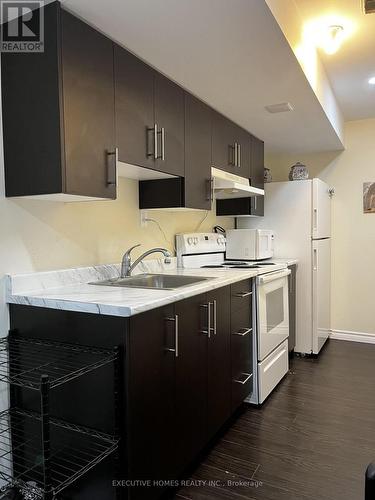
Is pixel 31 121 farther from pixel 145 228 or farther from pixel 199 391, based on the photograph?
pixel 199 391

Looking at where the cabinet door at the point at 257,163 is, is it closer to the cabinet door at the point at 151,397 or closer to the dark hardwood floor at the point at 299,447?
the dark hardwood floor at the point at 299,447

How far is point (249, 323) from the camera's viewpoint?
2.56 metres

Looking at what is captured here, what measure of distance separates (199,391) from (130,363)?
2.15ft

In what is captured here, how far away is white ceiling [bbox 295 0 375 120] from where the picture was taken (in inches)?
84.1

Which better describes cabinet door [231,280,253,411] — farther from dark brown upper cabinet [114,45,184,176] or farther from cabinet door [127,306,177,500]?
dark brown upper cabinet [114,45,184,176]

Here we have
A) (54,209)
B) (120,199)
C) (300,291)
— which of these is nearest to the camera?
(54,209)

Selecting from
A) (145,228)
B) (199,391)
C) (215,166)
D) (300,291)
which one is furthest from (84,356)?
(300,291)

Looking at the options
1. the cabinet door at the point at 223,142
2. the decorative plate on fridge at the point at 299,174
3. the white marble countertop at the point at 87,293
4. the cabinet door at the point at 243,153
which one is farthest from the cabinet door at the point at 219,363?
the decorative plate on fridge at the point at 299,174

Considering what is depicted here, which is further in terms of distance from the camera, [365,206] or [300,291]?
[365,206]

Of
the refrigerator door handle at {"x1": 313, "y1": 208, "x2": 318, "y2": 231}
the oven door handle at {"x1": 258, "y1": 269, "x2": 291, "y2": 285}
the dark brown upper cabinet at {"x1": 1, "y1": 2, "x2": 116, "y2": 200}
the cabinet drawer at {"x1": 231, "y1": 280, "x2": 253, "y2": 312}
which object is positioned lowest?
the cabinet drawer at {"x1": 231, "y1": 280, "x2": 253, "y2": 312}

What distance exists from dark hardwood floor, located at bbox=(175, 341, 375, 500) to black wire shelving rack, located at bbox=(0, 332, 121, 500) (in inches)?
22.0

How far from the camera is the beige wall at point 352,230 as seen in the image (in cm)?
411

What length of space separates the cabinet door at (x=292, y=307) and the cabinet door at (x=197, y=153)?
4.35 ft

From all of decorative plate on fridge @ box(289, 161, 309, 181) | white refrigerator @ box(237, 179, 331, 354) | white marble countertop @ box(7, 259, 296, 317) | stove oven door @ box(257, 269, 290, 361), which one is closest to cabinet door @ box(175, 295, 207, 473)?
white marble countertop @ box(7, 259, 296, 317)
